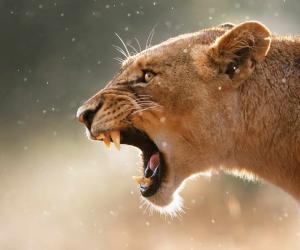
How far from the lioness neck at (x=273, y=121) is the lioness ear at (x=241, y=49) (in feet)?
0.17

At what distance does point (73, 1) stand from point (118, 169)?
117 inches

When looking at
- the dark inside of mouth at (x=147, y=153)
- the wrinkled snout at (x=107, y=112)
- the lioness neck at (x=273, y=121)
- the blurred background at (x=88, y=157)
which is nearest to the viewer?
the lioness neck at (x=273, y=121)

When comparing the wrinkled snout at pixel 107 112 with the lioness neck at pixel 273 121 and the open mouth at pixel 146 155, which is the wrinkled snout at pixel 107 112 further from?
the lioness neck at pixel 273 121

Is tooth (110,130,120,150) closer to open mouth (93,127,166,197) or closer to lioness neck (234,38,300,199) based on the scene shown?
open mouth (93,127,166,197)

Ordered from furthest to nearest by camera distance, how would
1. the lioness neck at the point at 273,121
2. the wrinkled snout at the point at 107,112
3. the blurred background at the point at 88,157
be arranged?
the blurred background at the point at 88,157
the wrinkled snout at the point at 107,112
the lioness neck at the point at 273,121

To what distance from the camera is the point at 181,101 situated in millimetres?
3842

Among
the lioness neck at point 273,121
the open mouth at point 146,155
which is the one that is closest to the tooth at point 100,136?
the open mouth at point 146,155

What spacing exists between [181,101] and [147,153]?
1.53ft

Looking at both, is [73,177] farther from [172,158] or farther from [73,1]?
[172,158]

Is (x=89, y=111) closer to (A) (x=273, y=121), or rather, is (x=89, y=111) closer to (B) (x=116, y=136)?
(B) (x=116, y=136)

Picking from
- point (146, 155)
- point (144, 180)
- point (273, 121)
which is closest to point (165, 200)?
point (144, 180)

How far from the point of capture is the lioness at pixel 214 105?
3744mm

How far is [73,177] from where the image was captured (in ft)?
36.2

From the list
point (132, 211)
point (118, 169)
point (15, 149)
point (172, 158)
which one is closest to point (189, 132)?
point (172, 158)
